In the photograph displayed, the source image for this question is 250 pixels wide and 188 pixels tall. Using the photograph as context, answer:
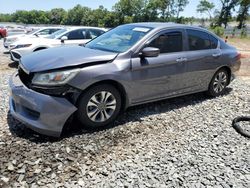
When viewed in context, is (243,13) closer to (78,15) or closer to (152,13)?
(152,13)

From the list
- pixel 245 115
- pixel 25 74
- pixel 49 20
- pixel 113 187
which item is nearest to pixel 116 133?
pixel 113 187

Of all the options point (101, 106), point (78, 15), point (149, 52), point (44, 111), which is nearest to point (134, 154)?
point (101, 106)

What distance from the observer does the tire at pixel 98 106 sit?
12.8 ft

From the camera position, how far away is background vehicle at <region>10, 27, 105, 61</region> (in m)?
9.08

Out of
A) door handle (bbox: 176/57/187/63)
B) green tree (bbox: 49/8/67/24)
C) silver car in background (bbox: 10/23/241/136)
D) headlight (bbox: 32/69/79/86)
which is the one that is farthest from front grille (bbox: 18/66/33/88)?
green tree (bbox: 49/8/67/24)

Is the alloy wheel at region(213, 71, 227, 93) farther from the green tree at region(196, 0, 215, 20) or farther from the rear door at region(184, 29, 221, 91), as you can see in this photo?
the green tree at region(196, 0, 215, 20)

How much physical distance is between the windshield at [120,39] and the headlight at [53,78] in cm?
107

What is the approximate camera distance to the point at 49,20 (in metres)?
83.6

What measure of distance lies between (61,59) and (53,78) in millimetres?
376

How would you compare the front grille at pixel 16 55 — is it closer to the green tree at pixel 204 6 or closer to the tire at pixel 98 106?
the tire at pixel 98 106

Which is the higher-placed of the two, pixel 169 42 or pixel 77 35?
pixel 169 42

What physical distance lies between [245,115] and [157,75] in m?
1.85

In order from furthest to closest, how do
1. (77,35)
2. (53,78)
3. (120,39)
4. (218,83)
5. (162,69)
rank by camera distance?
(77,35)
(218,83)
(120,39)
(162,69)
(53,78)

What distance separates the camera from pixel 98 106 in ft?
13.3
